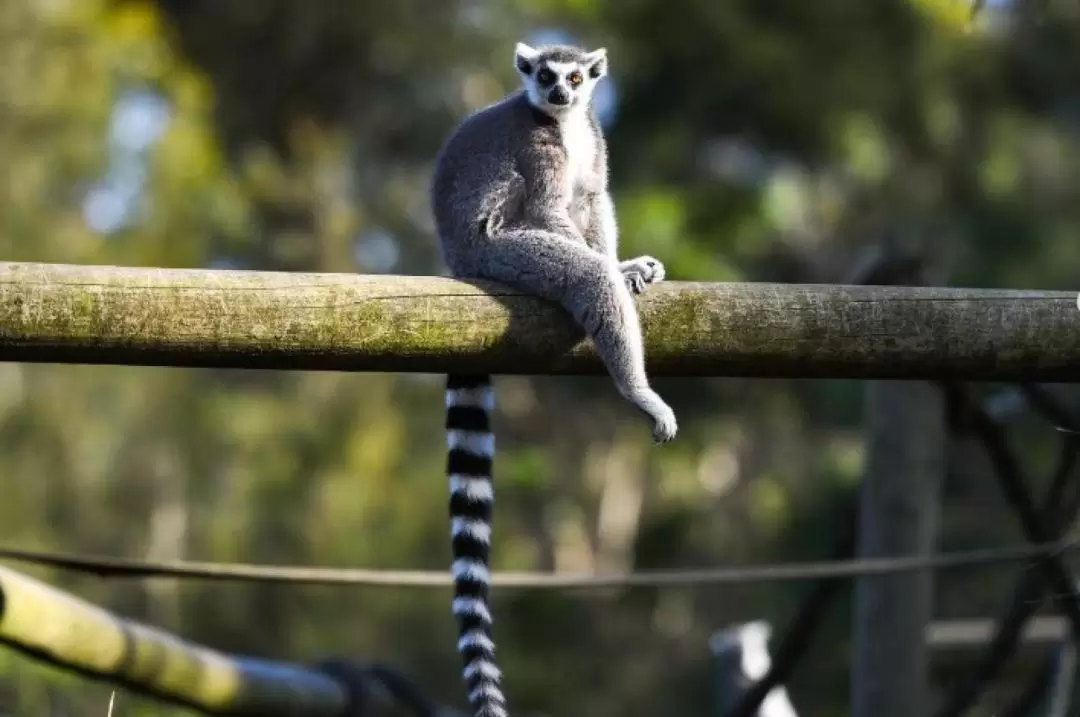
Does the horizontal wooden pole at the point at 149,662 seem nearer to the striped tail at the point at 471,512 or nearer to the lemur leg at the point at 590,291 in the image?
the striped tail at the point at 471,512

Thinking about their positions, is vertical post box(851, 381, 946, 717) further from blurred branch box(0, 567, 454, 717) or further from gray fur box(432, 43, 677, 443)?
blurred branch box(0, 567, 454, 717)

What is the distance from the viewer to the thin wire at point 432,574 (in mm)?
2664

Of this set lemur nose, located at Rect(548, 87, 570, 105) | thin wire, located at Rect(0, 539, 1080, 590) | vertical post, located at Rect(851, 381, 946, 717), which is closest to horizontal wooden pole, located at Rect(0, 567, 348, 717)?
thin wire, located at Rect(0, 539, 1080, 590)

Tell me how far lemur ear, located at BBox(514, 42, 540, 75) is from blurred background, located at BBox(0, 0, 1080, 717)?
382 cm

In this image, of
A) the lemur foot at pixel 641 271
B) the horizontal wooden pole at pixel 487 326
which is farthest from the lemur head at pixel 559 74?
the horizontal wooden pole at pixel 487 326

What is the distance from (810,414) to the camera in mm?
11406

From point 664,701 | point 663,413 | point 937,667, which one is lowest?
point 663,413

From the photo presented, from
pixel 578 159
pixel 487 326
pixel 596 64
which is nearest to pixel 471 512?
pixel 487 326

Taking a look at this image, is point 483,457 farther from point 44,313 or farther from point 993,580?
point 993,580

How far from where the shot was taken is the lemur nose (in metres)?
3.65

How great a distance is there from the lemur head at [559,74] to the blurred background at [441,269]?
3.87m

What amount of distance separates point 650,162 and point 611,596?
370 cm

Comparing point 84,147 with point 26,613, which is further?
point 84,147

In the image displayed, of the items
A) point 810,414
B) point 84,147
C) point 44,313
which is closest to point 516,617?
point 810,414
